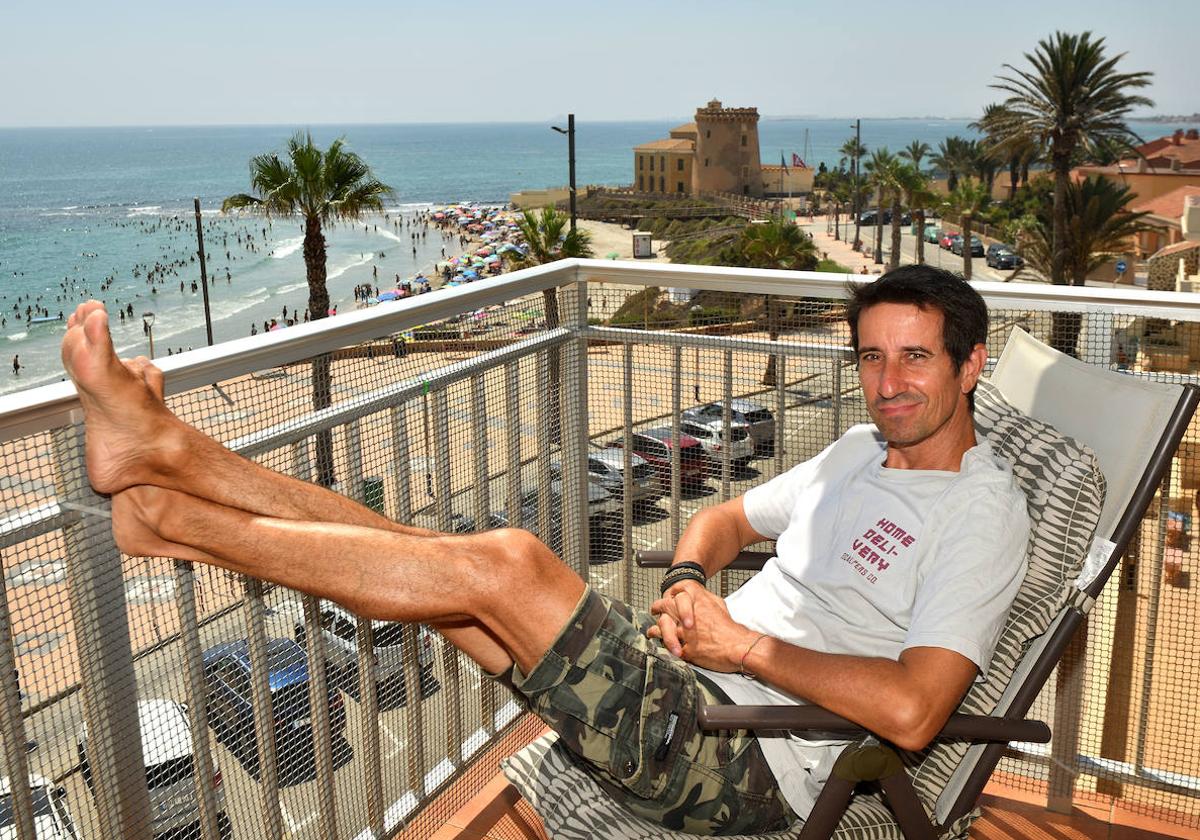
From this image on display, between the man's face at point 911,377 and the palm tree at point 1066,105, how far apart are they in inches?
→ 1293

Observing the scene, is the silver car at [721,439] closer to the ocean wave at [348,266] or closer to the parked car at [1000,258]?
the parked car at [1000,258]

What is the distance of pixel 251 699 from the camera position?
6.15 ft

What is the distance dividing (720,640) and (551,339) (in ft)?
3.87

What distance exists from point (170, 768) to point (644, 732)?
0.82 meters

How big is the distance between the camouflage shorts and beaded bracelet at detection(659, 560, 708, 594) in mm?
279

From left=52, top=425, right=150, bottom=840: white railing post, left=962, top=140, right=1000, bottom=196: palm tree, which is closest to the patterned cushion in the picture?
left=52, top=425, right=150, bottom=840: white railing post

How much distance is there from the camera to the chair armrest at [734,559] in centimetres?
212

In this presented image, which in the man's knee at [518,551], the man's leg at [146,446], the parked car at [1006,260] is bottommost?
the parked car at [1006,260]

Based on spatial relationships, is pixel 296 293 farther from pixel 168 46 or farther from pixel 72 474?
pixel 168 46

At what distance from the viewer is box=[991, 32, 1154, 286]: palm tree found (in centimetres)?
3198

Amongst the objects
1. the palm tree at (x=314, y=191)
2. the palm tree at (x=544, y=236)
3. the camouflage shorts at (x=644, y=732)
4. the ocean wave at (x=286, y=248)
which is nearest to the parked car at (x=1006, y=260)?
the palm tree at (x=544, y=236)

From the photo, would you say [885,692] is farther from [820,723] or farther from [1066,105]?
[1066,105]

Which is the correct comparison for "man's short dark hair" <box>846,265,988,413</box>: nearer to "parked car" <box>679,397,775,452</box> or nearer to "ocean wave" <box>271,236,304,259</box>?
"parked car" <box>679,397,775,452</box>

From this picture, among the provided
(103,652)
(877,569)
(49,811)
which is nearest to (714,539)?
(877,569)
